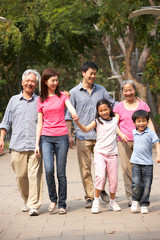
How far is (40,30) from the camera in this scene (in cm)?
2373

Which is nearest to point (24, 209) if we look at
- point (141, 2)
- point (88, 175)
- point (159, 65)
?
point (88, 175)

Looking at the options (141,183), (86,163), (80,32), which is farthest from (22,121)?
(80,32)

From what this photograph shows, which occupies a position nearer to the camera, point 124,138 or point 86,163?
point 124,138

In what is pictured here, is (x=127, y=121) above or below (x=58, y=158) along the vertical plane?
above

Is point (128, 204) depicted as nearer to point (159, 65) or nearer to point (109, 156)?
point (109, 156)

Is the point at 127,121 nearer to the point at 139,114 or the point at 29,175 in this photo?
the point at 139,114

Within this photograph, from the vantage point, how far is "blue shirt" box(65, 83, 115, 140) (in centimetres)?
795

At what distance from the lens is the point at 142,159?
7379 millimetres

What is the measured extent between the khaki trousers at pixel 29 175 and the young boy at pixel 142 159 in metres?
1.23

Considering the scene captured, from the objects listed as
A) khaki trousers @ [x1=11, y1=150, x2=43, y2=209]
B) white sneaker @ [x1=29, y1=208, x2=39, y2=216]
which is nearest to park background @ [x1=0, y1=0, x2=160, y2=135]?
khaki trousers @ [x1=11, y1=150, x2=43, y2=209]

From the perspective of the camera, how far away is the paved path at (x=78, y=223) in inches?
234

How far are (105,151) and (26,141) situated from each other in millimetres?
1050

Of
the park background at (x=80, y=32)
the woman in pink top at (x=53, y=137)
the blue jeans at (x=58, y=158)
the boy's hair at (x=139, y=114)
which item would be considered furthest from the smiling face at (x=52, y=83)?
the park background at (x=80, y=32)

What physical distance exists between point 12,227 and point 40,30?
702 inches
